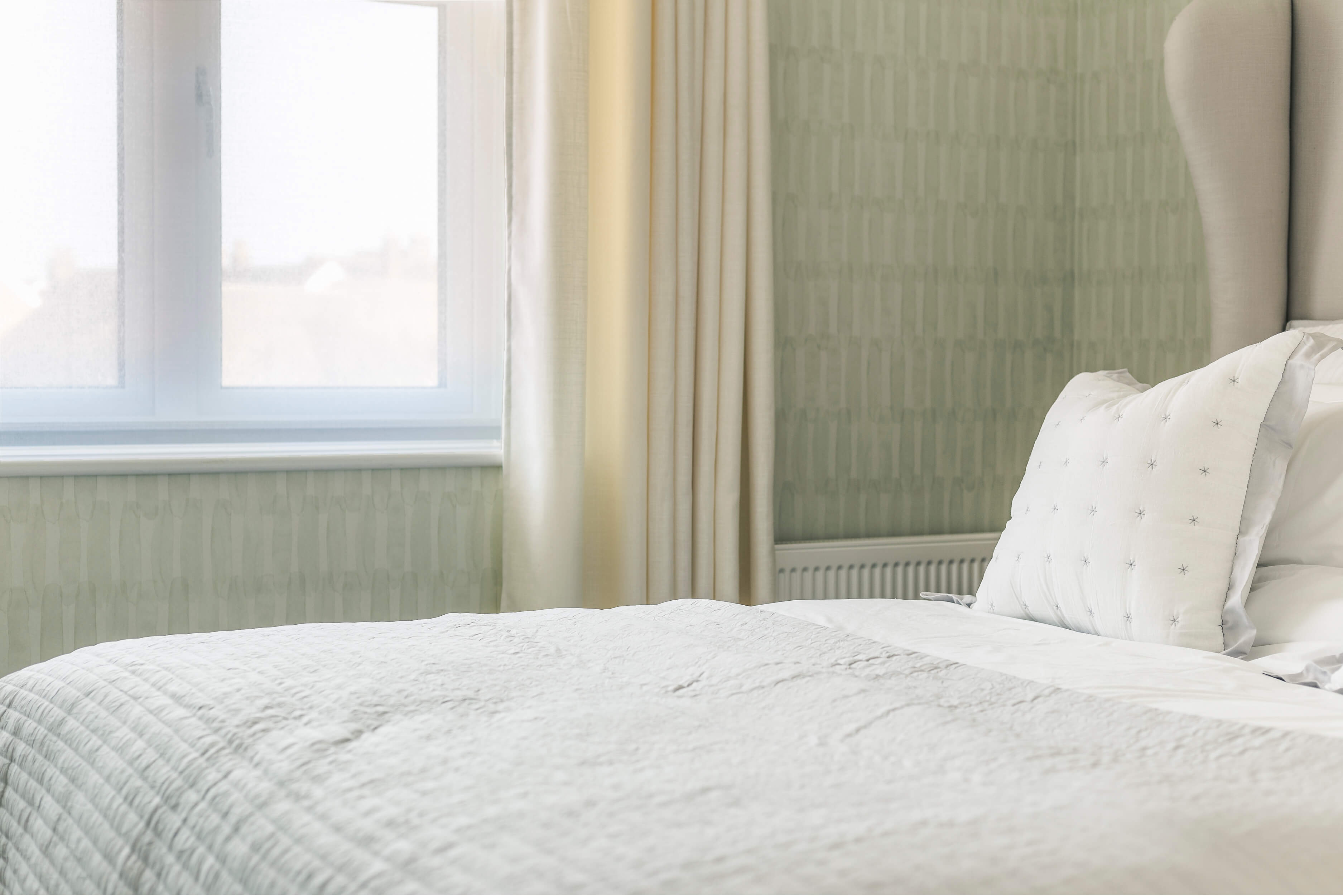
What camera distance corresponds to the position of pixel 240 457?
2119 mm

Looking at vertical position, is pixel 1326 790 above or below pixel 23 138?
below

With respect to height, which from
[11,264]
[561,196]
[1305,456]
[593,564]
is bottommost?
[593,564]

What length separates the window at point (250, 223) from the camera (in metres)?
2.09

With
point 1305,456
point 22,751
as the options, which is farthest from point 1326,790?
point 22,751

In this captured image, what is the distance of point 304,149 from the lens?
88.4 inches

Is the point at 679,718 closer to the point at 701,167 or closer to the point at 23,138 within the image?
the point at 701,167

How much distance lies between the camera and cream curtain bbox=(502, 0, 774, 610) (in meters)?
2.22

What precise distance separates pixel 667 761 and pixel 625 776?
0.16 feet

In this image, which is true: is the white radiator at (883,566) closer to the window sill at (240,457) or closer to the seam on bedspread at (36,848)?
the window sill at (240,457)

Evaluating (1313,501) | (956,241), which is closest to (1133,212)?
(956,241)

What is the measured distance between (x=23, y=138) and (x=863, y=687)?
1924 mm

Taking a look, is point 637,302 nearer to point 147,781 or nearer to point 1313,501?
point 1313,501

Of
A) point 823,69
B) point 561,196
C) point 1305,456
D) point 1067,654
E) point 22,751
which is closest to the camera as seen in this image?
point 22,751

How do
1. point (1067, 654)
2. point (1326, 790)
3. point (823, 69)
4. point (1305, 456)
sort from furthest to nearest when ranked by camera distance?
point (823, 69) → point (1305, 456) → point (1067, 654) → point (1326, 790)
